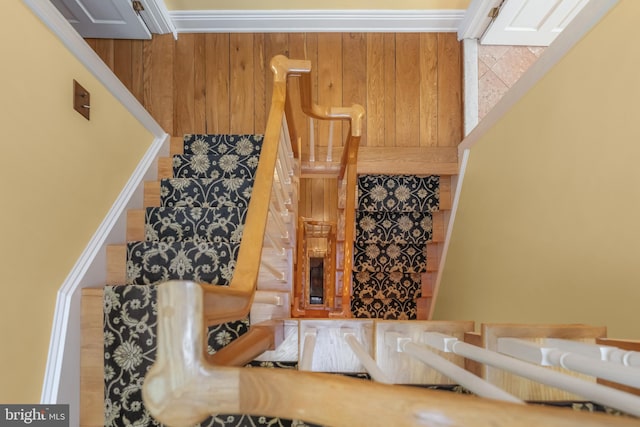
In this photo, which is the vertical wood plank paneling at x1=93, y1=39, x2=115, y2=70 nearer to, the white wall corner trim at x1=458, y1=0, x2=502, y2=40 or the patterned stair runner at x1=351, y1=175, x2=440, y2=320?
the patterned stair runner at x1=351, y1=175, x2=440, y2=320

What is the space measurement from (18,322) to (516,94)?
245 cm

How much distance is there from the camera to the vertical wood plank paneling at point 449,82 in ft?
12.5

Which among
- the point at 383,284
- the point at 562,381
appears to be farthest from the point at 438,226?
the point at 562,381

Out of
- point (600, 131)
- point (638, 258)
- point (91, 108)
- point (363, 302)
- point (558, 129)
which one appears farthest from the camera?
point (363, 302)

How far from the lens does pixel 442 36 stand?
150 inches

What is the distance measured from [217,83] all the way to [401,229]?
82.7 inches

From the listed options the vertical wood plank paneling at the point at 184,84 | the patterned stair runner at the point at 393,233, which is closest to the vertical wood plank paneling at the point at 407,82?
the patterned stair runner at the point at 393,233

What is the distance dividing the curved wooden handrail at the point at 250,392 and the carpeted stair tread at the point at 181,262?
4.88ft

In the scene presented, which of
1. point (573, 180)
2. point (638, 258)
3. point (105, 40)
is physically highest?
point (105, 40)

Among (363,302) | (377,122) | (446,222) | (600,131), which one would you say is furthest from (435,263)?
(600,131)

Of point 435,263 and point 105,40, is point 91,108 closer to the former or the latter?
point 105,40

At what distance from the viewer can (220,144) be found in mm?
3312

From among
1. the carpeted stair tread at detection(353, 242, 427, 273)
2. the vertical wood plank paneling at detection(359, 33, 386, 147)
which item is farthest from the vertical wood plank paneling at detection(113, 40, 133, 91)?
the carpeted stair tread at detection(353, 242, 427, 273)

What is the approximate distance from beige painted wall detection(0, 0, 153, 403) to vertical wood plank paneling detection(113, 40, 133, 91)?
178 cm
